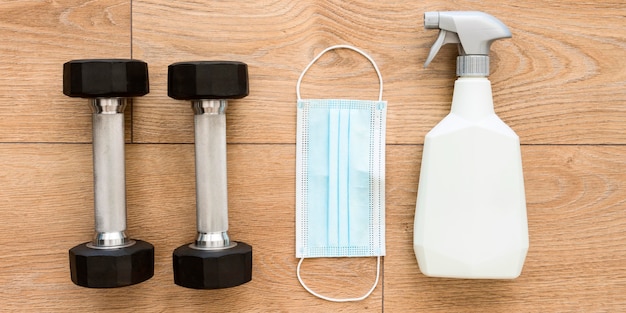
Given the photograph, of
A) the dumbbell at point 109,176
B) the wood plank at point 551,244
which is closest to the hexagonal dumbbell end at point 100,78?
the dumbbell at point 109,176

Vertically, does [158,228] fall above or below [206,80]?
below

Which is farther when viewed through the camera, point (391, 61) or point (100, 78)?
point (391, 61)

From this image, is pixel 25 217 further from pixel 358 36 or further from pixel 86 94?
pixel 358 36

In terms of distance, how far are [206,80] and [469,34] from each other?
0.97 ft

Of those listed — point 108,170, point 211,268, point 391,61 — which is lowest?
point 211,268

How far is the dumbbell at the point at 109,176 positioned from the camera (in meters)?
0.66

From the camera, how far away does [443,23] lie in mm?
718

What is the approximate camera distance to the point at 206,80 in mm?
662

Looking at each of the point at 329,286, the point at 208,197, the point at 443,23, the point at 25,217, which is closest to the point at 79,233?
the point at 25,217

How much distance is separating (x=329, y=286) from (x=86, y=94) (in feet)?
1.17

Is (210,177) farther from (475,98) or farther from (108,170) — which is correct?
(475,98)

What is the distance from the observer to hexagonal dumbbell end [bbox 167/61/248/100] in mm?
661

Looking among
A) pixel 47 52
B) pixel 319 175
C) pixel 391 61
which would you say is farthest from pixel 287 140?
pixel 47 52

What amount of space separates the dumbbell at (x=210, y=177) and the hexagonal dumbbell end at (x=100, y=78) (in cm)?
5
